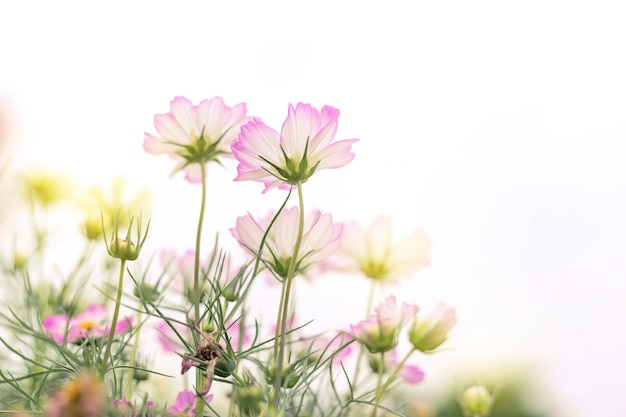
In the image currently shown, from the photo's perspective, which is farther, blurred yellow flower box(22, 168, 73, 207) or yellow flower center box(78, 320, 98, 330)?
blurred yellow flower box(22, 168, 73, 207)

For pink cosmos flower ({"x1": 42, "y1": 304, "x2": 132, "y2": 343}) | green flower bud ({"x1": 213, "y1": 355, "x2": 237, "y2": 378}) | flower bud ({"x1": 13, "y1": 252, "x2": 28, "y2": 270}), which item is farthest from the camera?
flower bud ({"x1": 13, "y1": 252, "x2": 28, "y2": 270})

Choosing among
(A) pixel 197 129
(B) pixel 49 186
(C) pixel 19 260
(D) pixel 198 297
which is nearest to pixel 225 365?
(D) pixel 198 297

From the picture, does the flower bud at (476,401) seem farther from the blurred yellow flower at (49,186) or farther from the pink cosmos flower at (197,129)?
the blurred yellow flower at (49,186)

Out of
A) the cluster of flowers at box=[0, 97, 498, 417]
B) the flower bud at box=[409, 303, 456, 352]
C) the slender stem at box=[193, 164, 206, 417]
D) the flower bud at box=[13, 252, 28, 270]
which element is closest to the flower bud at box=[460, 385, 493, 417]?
the cluster of flowers at box=[0, 97, 498, 417]

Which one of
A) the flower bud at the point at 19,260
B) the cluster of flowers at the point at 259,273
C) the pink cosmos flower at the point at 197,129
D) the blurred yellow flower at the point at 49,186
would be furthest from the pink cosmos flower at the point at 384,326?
the blurred yellow flower at the point at 49,186

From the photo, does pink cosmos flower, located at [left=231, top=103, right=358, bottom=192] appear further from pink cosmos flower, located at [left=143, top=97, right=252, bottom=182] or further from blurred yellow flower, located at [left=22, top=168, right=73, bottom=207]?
blurred yellow flower, located at [left=22, top=168, right=73, bottom=207]

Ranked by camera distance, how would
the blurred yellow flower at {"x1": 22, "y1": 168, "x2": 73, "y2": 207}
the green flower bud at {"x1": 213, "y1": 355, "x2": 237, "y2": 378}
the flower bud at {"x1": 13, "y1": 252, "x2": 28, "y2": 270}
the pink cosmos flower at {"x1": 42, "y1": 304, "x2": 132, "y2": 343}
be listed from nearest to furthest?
the green flower bud at {"x1": 213, "y1": 355, "x2": 237, "y2": 378}, the pink cosmos flower at {"x1": 42, "y1": 304, "x2": 132, "y2": 343}, the flower bud at {"x1": 13, "y1": 252, "x2": 28, "y2": 270}, the blurred yellow flower at {"x1": 22, "y1": 168, "x2": 73, "y2": 207}

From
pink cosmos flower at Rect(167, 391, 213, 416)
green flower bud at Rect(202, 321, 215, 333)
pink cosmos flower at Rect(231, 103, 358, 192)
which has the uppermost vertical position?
pink cosmos flower at Rect(231, 103, 358, 192)
